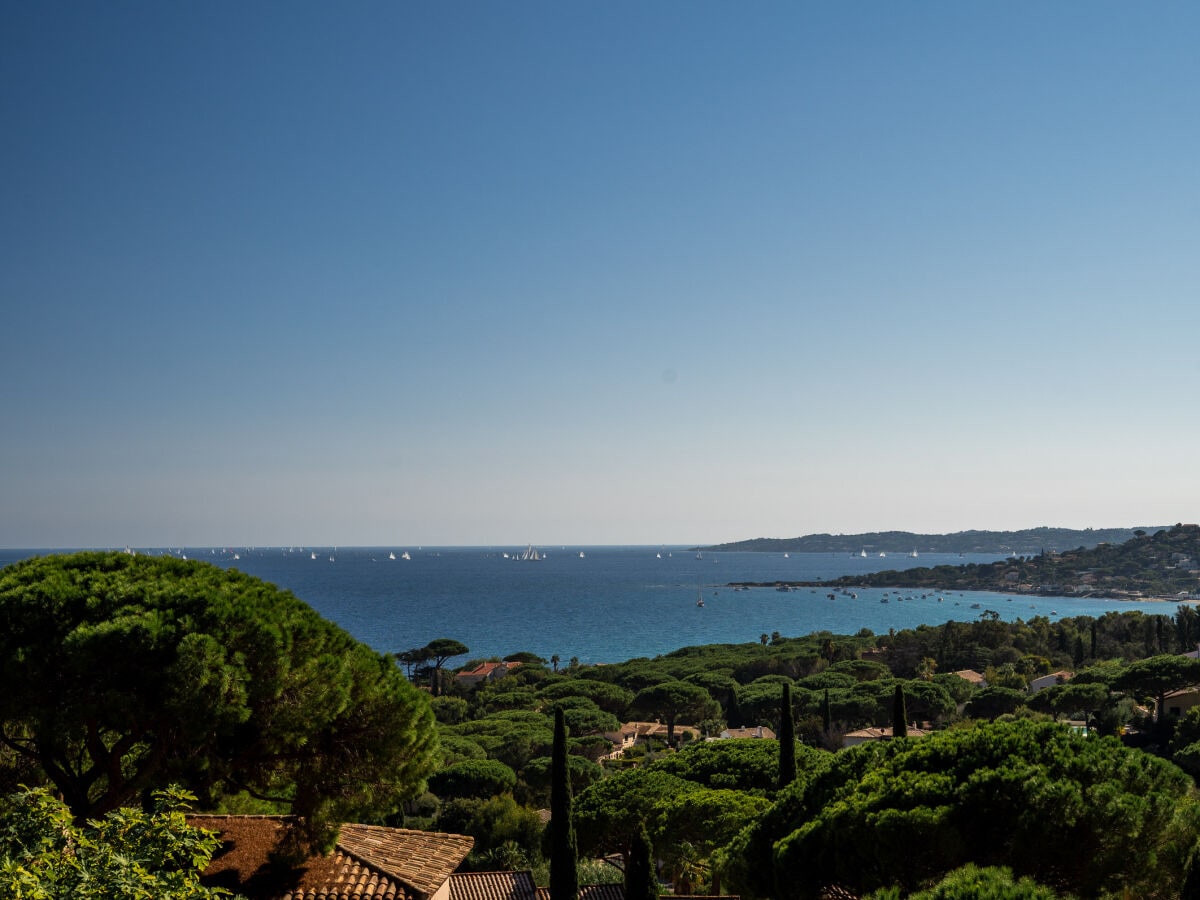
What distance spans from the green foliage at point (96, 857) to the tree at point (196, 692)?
6.73 ft

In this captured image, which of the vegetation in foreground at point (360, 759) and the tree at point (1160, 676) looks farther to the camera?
the tree at point (1160, 676)

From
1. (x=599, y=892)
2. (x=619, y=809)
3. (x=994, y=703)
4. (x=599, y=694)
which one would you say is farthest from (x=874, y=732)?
(x=599, y=892)

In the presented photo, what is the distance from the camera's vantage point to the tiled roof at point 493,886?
1338cm

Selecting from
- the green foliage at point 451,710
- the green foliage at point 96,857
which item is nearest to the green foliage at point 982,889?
the green foliage at point 96,857

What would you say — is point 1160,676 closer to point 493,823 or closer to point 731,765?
point 731,765

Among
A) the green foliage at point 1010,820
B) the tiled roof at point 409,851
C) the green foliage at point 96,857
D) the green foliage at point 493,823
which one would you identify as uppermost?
the green foliage at point 96,857

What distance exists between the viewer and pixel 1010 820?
26.7ft

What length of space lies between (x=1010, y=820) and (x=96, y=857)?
8429 mm

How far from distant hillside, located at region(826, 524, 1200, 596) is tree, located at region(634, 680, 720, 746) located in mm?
115930

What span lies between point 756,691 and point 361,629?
55750 mm

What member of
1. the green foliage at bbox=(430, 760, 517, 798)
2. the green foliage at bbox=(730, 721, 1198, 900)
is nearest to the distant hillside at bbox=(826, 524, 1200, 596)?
the green foliage at bbox=(430, 760, 517, 798)

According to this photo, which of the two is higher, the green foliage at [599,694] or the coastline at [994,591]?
the green foliage at [599,694]

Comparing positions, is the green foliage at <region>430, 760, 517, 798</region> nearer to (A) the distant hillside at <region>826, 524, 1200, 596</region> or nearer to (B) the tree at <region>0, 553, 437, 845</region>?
(B) the tree at <region>0, 553, 437, 845</region>

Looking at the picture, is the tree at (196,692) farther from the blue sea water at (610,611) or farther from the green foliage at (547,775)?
the blue sea water at (610,611)
